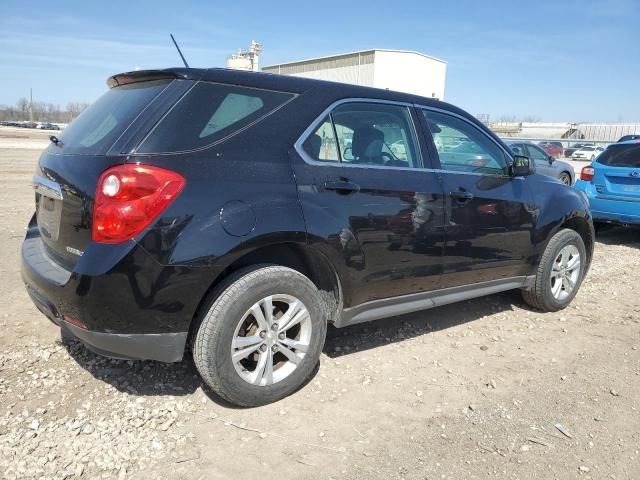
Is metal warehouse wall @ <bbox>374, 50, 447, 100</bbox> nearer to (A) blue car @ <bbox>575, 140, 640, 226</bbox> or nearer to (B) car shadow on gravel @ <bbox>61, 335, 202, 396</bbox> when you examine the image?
(A) blue car @ <bbox>575, 140, 640, 226</bbox>

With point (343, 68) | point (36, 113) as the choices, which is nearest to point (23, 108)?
point (36, 113)

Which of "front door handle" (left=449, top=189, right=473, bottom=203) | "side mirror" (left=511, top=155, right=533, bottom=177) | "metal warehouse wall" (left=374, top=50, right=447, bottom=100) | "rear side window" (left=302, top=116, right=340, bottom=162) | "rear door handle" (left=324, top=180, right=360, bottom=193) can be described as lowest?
Answer: "front door handle" (left=449, top=189, right=473, bottom=203)

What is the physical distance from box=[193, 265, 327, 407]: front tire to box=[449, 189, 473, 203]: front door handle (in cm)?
129

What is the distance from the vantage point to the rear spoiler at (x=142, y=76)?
2730 mm

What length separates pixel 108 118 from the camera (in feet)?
9.30

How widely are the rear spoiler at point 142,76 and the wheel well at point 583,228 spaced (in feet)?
11.8

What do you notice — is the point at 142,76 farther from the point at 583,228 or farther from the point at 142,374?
the point at 583,228

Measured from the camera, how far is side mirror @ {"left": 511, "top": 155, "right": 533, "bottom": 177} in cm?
404

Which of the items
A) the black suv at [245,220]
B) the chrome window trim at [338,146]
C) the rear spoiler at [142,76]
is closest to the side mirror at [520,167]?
the black suv at [245,220]

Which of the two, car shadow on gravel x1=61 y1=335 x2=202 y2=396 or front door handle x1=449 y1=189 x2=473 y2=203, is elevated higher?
front door handle x1=449 y1=189 x2=473 y2=203

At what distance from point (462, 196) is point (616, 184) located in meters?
5.05

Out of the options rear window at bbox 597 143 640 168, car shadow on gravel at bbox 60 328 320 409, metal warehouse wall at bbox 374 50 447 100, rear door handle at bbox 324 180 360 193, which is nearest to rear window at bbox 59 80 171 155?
rear door handle at bbox 324 180 360 193

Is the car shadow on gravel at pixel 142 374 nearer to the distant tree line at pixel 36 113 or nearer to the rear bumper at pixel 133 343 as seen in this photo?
the rear bumper at pixel 133 343

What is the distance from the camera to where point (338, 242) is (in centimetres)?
296
